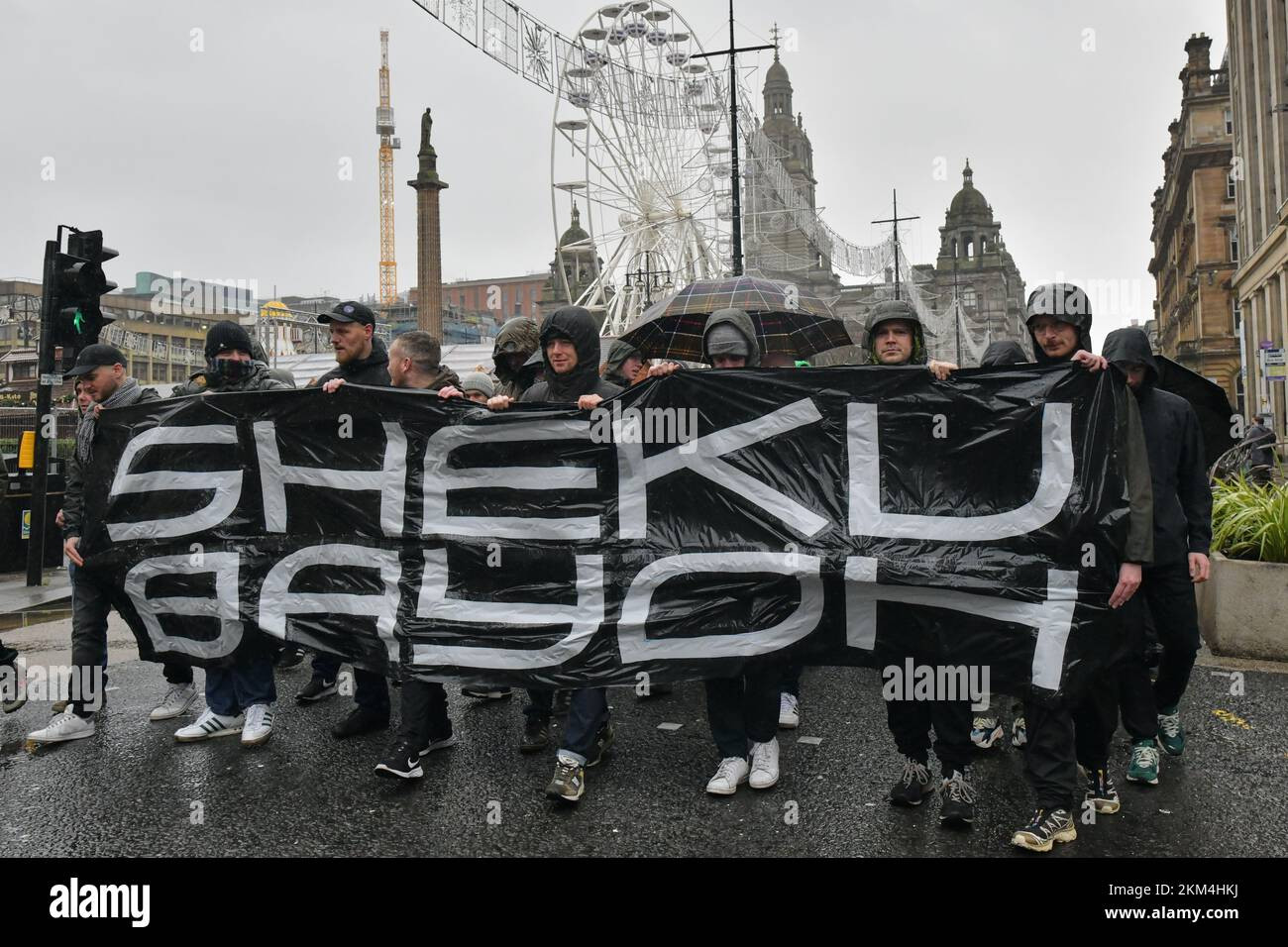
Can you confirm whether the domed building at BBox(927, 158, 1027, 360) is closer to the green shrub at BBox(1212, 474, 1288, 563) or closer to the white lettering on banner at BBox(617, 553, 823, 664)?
the green shrub at BBox(1212, 474, 1288, 563)

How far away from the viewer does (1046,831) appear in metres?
3.47

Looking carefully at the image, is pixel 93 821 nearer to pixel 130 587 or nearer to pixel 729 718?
pixel 130 587

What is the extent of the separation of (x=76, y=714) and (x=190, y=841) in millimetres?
1899

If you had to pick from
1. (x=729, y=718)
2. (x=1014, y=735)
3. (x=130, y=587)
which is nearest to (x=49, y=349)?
(x=130, y=587)

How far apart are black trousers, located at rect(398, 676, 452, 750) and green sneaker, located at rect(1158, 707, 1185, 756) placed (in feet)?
11.0

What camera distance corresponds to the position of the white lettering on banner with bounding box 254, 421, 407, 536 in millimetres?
4766

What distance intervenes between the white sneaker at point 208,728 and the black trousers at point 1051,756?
3.96m

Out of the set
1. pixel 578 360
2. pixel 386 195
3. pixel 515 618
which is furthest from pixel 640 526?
pixel 386 195

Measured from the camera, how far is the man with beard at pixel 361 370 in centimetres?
503

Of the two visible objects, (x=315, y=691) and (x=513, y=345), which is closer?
(x=315, y=691)

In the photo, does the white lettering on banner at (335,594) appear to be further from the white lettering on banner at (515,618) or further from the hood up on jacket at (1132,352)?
the hood up on jacket at (1132,352)

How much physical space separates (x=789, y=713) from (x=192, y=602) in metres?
3.23

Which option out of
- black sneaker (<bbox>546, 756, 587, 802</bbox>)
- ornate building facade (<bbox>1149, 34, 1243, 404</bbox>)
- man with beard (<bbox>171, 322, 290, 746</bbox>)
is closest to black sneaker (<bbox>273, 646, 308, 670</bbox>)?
man with beard (<bbox>171, 322, 290, 746</bbox>)

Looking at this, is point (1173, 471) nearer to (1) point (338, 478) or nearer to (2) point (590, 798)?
(2) point (590, 798)
